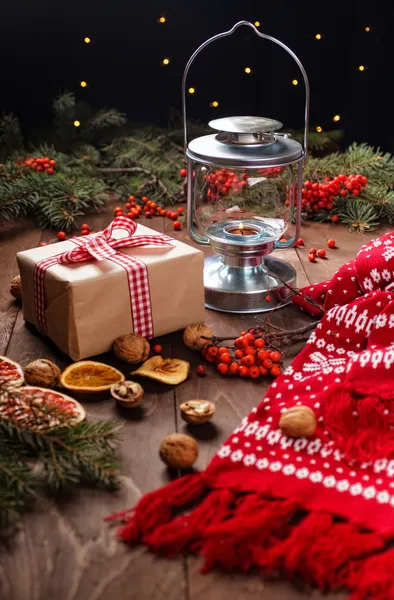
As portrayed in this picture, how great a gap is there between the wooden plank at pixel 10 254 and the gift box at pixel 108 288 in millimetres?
73

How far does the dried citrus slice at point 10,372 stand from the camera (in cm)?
135

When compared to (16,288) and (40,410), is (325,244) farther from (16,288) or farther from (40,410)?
(40,410)

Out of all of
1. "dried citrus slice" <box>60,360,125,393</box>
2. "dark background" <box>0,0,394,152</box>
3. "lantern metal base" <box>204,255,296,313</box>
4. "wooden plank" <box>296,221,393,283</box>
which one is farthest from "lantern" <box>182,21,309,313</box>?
"dark background" <box>0,0,394,152</box>

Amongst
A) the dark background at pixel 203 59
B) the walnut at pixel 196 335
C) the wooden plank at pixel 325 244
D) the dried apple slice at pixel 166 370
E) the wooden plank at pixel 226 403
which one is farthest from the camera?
the dark background at pixel 203 59

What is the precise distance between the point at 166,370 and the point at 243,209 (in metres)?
0.50

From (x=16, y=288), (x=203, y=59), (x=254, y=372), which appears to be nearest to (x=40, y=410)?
(x=254, y=372)

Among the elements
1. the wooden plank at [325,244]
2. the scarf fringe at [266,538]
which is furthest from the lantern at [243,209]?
the scarf fringe at [266,538]

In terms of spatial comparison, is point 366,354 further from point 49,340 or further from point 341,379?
point 49,340

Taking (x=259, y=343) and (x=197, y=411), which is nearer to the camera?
(x=197, y=411)

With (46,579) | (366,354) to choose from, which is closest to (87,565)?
(46,579)

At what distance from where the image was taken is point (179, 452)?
1.13 metres

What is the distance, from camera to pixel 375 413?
1220 millimetres

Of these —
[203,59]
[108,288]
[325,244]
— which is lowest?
[325,244]

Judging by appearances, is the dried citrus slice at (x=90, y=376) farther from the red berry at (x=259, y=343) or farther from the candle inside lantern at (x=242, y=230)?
the candle inside lantern at (x=242, y=230)
